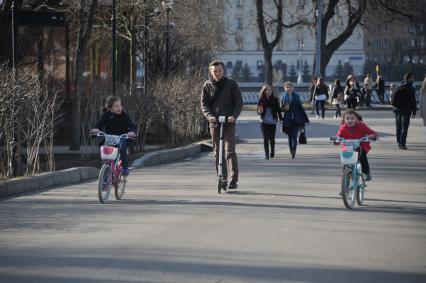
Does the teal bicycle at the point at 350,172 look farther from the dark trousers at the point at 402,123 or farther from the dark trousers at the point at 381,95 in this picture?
the dark trousers at the point at 381,95

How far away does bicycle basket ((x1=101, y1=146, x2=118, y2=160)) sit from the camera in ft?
44.0

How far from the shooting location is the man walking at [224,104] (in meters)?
14.5

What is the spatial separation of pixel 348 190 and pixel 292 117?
9.60m

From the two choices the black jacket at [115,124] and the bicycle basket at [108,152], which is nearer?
the bicycle basket at [108,152]

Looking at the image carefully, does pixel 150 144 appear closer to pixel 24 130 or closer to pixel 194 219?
pixel 24 130

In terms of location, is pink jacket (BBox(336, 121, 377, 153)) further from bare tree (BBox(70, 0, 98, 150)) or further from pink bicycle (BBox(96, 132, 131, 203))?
bare tree (BBox(70, 0, 98, 150))

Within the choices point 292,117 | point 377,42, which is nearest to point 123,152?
point 292,117

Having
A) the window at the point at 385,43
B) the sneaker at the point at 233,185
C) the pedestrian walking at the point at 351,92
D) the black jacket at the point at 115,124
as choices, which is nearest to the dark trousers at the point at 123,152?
the black jacket at the point at 115,124

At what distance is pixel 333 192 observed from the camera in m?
14.6

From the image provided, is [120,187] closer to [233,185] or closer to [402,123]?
[233,185]

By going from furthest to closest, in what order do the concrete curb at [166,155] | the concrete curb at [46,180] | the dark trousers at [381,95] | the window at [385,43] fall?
the window at [385,43]
the dark trousers at [381,95]
the concrete curb at [166,155]
the concrete curb at [46,180]

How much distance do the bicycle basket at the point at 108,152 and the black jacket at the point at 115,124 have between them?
41 centimetres

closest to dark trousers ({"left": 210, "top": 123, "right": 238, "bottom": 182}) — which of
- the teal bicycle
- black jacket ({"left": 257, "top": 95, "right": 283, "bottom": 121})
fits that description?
the teal bicycle

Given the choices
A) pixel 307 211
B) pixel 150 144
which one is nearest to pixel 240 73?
pixel 150 144
